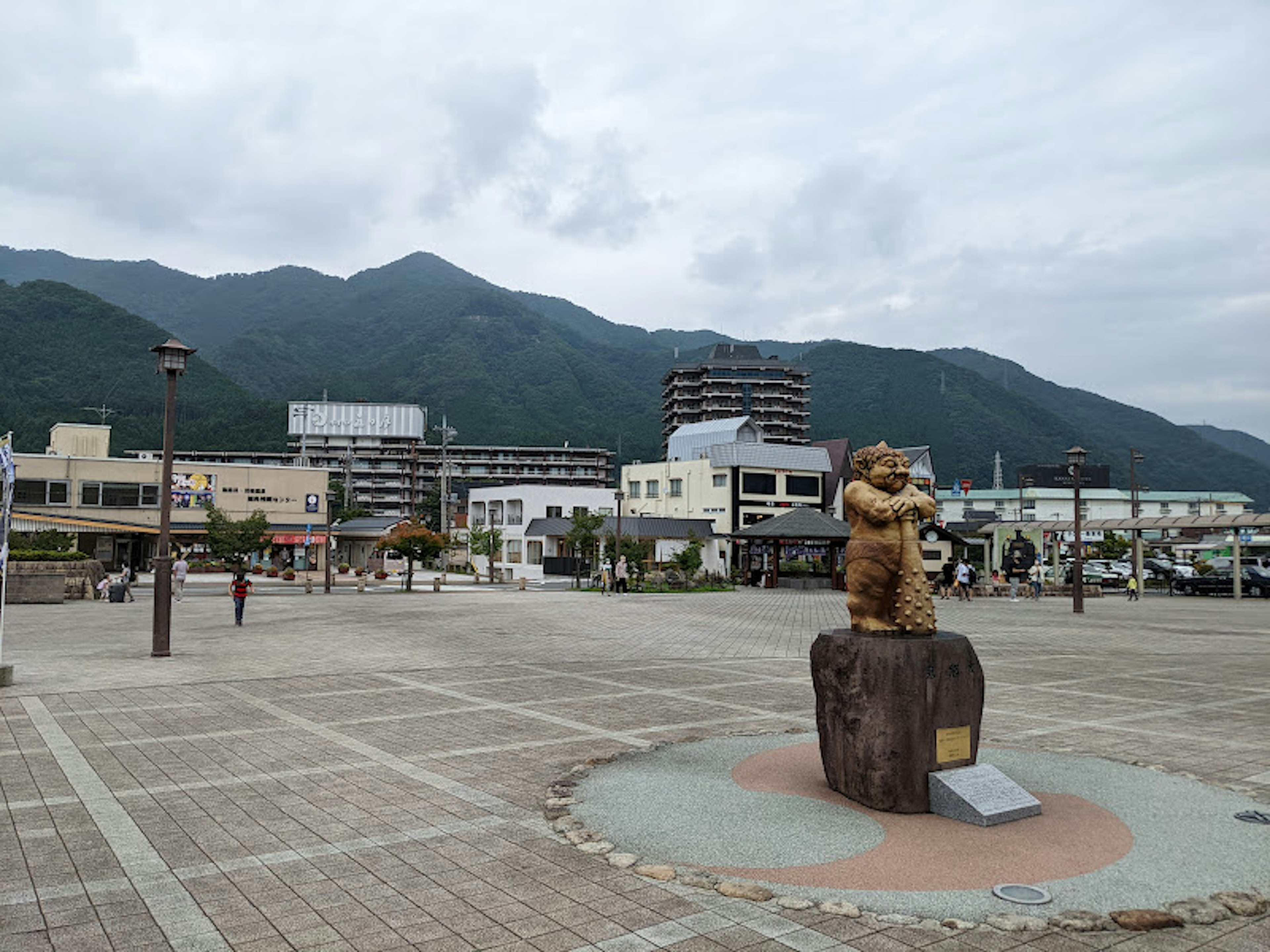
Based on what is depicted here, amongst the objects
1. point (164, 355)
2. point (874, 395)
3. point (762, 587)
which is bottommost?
point (762, 587)

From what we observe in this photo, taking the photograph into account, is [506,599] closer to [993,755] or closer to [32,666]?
[32,666]

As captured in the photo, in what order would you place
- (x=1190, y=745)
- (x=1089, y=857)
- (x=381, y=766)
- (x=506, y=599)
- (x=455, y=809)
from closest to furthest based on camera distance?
(x=1089, y=857)
(x=455, y=809)
(x=381, y=766)
(x=1190, y=745)
(x=506, y=599)

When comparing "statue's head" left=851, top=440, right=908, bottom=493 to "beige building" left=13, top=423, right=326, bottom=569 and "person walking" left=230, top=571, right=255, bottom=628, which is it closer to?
"person walking" left=230, top=571, right=255, bottom=628

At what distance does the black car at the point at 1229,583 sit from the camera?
39219 millimetres

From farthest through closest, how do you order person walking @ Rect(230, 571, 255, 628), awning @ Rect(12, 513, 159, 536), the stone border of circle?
awning @ Rect(12, 513, 159, 536), person walking @ Rect(230, 571, 255, 628), the stone border of circle

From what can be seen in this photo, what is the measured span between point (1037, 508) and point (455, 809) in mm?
126542

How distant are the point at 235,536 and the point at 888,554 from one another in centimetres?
4590

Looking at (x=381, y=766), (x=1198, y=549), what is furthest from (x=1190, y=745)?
(x=1198, y=549)

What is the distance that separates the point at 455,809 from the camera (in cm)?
654

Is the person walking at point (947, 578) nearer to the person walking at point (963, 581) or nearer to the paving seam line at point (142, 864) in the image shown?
the person walking at point (963, 581)

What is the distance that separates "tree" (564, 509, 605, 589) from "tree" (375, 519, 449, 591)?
7.67 metres

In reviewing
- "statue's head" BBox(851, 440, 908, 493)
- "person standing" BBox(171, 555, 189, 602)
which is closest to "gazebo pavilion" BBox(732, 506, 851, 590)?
"person standing" BBox(171, 555, 189, 602)

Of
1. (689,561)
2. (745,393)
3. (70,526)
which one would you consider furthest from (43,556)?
(745,393)

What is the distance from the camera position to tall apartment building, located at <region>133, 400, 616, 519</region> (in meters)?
120
